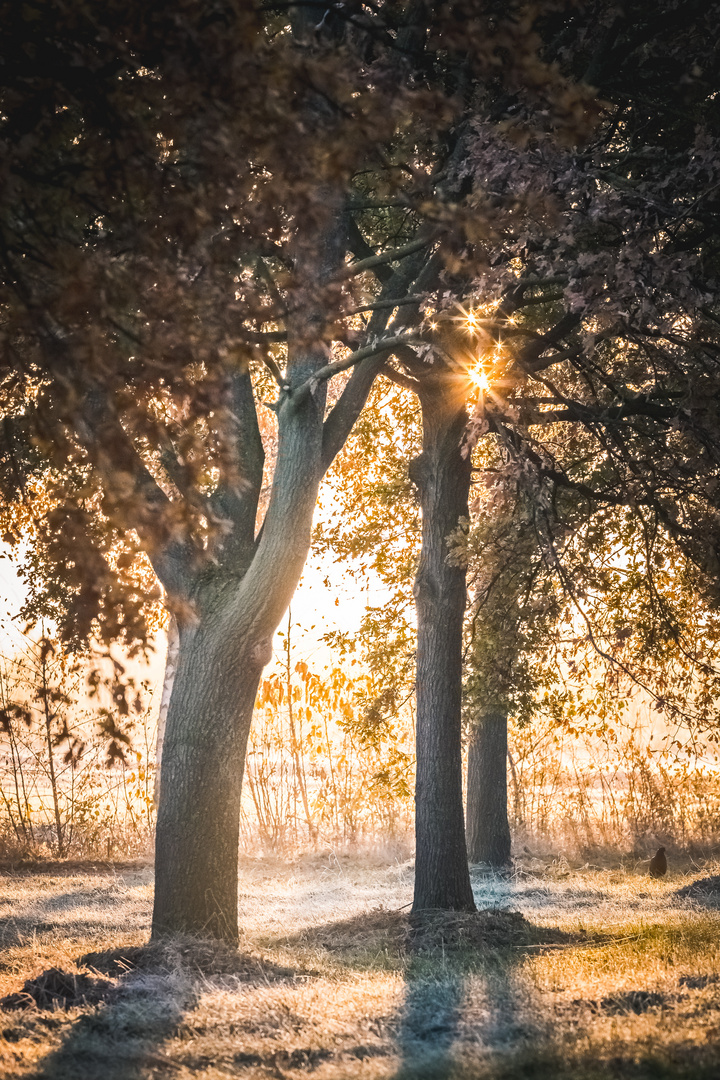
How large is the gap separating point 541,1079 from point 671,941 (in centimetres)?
358

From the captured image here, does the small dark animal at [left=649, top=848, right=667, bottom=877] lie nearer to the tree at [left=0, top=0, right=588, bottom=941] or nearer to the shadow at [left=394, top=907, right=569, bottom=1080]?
the shadow at [left=394, top=907, right=569, bottom=1080]

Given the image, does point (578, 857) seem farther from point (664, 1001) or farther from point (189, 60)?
point (189, 60)

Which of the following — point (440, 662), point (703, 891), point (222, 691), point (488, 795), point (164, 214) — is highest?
point (164, 214)

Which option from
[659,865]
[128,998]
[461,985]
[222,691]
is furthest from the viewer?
[659,865]

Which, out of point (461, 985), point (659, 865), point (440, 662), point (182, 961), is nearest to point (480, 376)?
point (440, 662)

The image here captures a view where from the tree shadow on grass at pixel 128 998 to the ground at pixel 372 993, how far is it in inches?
0.5

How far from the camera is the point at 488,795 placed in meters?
12.0

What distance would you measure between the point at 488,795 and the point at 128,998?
7328mm

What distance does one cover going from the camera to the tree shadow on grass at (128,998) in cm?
400

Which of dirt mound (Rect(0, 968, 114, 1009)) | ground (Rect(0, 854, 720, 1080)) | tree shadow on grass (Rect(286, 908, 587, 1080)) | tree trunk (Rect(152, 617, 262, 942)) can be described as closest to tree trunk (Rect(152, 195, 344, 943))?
tree trunk (Rect(152, 617, 262, 942))

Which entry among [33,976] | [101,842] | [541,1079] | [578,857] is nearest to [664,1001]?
[541,1079]

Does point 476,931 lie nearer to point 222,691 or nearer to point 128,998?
point 222,691

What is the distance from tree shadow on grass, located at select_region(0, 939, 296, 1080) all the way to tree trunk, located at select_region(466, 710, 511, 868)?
18.6 feet

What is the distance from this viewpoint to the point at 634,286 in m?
5.52
